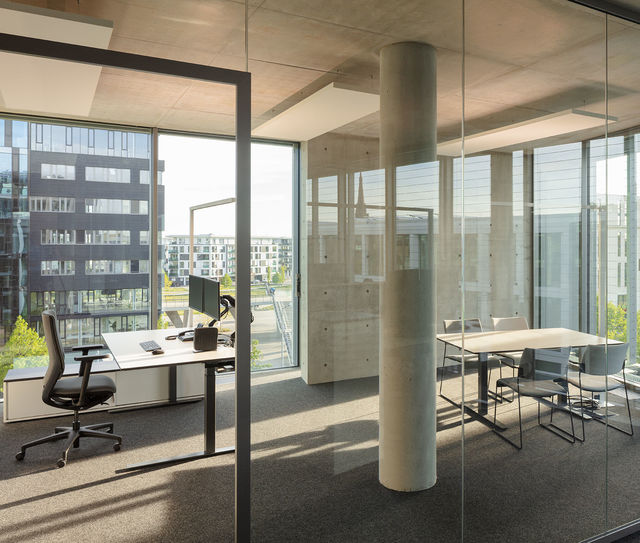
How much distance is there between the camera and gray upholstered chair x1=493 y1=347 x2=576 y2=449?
256 centimetres

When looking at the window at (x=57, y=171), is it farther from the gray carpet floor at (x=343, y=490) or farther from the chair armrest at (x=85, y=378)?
the gray carpet floor at (x=343, y=490)

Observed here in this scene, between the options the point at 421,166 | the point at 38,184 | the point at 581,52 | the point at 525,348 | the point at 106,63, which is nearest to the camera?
the point at 106,63

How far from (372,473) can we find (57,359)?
8.78 ft

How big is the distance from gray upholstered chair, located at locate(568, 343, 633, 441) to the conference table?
0.25 m

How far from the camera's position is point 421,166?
2.33m

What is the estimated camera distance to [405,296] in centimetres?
233

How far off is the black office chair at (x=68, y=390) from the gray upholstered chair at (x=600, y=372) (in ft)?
11.0

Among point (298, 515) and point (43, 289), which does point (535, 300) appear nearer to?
point (298, 515)

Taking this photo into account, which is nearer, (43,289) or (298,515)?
(298,515)

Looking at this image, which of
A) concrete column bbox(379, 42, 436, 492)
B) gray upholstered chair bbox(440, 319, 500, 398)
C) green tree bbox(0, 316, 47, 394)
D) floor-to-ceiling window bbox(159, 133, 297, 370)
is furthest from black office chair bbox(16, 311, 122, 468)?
gray upholstered chair bbox(440, 319, 500, 398)

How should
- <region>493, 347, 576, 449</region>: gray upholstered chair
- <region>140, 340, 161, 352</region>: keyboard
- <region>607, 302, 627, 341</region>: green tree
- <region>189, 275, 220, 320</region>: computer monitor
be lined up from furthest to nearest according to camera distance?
<region>189, 275, 220, 320</region>: computer monitor
<region>140, 340, 161, 352</region>: keyboard
<region>607, 302, 627, 341</region>: green tree
<region>493, 347, 576, 449</region>: gray upholstered chair

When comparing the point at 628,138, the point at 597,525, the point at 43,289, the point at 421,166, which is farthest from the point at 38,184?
the point at 597,525

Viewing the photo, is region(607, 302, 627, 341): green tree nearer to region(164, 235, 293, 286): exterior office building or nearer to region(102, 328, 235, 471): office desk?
region(102, 328, 235, 471): office desk

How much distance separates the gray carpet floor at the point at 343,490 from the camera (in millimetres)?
2334
